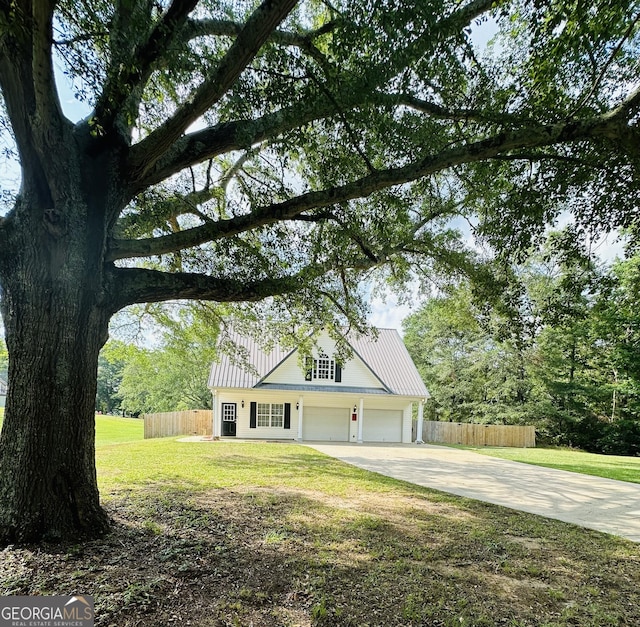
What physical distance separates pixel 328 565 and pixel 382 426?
17.1m

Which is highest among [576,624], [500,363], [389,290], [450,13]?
[450,13]

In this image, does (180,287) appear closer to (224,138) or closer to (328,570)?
(224,138)

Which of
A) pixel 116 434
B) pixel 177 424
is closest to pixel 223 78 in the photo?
pixel 177 424

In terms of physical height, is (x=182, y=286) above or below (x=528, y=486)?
above

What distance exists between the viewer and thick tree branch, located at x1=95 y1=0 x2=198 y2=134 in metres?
3.31

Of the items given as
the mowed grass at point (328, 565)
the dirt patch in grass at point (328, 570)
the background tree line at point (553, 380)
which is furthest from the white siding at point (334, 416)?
the dirt patch in grass at point (328, 570)

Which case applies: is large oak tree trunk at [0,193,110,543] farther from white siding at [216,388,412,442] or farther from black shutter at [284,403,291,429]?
black shutter at [284,403,291,429]

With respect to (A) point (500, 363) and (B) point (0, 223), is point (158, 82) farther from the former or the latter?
(A) point (500, 363)

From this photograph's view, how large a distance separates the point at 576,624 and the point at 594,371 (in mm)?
26920

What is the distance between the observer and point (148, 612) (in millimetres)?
2664

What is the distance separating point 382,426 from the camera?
20125 millimetres

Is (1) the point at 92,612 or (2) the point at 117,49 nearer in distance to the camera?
(1) the point at 92,612

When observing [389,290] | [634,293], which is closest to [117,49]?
[634,293]

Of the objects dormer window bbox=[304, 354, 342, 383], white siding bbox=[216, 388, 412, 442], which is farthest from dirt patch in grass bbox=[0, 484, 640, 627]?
dormer window bbox=[304, 354, 342, 383]
